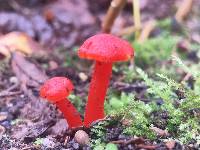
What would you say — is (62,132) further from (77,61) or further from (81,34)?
(81,34)

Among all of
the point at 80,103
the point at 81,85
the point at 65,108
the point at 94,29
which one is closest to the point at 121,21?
the point at 94,29

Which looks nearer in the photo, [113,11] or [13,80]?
[13,80]

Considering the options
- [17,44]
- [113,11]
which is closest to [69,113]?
[113,11]

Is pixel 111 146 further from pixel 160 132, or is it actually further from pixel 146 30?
pixel 146 30

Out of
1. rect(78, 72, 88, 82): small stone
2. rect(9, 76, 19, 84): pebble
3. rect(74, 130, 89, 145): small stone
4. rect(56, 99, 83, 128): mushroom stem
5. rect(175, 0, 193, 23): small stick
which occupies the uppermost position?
rect(175, 0, 193, 23): small stick

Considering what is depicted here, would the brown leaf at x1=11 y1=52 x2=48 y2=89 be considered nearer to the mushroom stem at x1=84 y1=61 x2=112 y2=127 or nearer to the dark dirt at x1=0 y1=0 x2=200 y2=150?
the dark dirt at x1=0 y1=0 x2=200 y2=150

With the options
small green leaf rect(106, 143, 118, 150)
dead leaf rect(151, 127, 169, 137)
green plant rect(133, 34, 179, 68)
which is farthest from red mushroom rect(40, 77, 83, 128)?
green plant rect(133, 34, 179, 68)
